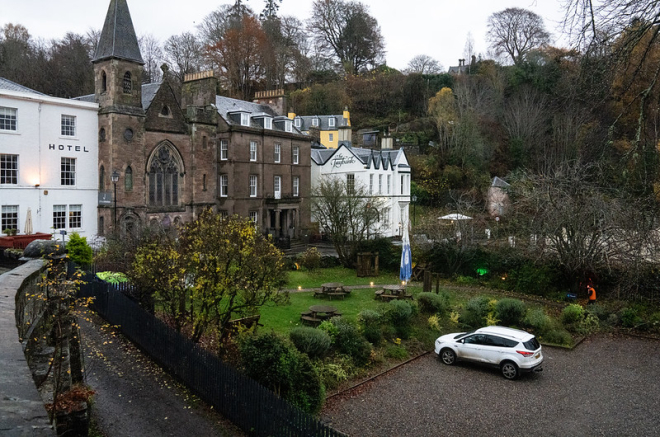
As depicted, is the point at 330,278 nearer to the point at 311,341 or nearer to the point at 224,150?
the point at 311,341

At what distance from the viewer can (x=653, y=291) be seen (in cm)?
2198

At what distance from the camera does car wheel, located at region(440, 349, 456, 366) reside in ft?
54.3

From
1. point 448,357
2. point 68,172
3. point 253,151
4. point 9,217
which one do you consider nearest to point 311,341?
point 448,357

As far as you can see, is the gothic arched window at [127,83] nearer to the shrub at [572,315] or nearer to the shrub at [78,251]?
the shrub at [78,251]

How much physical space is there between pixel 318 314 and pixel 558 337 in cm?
936

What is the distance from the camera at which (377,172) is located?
147ft

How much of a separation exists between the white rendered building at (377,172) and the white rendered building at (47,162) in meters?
19.2

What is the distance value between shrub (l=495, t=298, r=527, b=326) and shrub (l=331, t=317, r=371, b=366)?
7.10 m

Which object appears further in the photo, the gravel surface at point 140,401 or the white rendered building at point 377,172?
the white rendered building at point 377,172

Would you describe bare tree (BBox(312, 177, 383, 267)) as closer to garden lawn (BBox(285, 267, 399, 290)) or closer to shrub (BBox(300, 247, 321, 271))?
garden lawn (BBox(285, 267, 399, 290))

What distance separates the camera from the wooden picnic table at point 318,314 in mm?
18078

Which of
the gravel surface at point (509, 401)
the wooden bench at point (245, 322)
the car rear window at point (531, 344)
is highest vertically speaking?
the wooden bench at point (245, 322)

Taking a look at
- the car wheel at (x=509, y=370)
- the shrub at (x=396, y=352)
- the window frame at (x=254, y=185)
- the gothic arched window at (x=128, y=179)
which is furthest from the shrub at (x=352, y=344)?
the window frame at (x=254, y=185)

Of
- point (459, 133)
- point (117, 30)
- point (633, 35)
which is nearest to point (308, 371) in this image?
point (633, 35)
